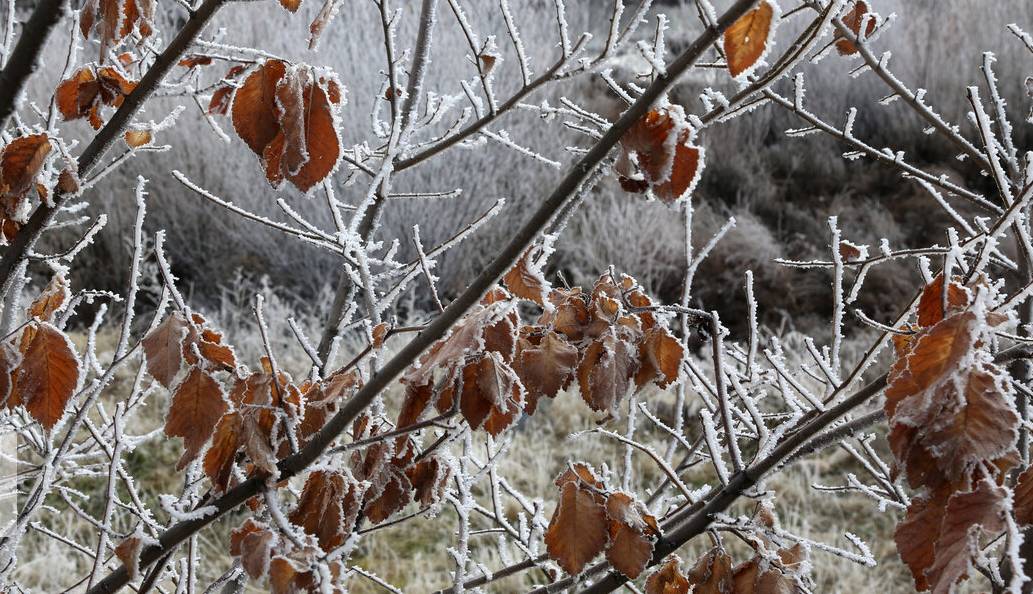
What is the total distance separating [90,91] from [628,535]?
2.91 ft

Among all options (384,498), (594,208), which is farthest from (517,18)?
(384,498)

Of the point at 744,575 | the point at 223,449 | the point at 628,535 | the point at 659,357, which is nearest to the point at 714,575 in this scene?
the point at 744,575

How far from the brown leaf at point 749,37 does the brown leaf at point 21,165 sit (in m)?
0.78

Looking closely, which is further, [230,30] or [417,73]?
[230,30]

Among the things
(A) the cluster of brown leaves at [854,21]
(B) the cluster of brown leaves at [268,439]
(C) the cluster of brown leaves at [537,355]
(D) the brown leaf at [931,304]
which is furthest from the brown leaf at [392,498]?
(A) the cluster of brown leaves at [854,21]

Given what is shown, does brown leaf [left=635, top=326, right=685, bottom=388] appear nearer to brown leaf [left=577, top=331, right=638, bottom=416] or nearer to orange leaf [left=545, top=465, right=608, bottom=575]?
brown leaf [left=577, top=331, right=638, bottom=416]

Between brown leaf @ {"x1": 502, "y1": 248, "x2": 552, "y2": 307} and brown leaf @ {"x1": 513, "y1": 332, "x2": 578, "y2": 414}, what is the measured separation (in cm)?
6

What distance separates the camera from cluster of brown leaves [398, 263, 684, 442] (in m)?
0.97

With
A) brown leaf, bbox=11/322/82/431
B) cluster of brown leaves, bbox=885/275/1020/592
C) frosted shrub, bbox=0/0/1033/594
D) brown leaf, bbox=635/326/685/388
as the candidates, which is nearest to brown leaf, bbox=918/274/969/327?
frosted shrub, bbox=0/0/1033/594

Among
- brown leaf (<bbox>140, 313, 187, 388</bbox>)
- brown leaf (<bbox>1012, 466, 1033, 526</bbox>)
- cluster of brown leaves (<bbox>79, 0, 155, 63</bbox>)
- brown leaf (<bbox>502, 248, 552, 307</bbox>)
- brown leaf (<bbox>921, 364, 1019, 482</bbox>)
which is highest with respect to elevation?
cluster of brown leaves (<bbox>79, 0, 155, 63</bbox>)

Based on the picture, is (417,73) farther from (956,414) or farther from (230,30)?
(230,30)

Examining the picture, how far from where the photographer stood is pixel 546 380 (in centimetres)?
106

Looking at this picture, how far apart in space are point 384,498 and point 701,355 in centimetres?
420

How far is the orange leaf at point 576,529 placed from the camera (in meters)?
1.02
